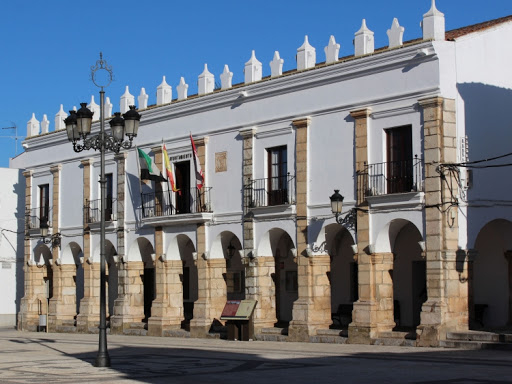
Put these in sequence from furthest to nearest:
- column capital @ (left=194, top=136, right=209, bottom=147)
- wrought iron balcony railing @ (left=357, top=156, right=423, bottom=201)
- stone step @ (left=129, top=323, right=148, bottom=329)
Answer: stone step @ (left=129, top=323, right=148, bottom=329) → column capital @ (left=194, top=136, right=209, bottom=147) → wrought iron balcony railing @ (left=357, top=156, right=423, bottom=201)

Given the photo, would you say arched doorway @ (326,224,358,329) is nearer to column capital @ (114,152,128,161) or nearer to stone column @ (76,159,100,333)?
column capital @ (114,152,128,161)

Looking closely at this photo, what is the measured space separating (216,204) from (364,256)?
19.8 ft

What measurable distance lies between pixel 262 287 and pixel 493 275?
245 inches

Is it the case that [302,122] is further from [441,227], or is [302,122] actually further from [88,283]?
[88,283]

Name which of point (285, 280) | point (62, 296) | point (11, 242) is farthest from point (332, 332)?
point (11, 242)

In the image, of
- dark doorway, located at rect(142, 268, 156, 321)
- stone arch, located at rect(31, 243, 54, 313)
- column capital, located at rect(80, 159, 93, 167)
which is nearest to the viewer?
column capital, located at rect(80, 159, 93, 167)

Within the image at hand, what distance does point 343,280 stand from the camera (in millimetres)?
27422

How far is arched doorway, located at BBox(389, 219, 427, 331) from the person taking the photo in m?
25.2

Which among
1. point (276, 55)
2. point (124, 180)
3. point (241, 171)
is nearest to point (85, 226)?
point (124, 180)

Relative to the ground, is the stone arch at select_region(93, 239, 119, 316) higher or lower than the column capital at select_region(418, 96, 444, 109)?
lower

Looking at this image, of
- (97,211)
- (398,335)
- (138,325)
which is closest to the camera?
(398,335)

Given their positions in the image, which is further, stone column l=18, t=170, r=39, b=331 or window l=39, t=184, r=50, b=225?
stone column l=18, t=170, r=39, b=331

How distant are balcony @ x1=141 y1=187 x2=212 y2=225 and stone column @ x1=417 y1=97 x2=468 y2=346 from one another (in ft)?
26.7

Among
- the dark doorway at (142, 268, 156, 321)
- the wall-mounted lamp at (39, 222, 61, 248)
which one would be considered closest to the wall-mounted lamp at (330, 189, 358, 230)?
the dark doorway at (142, 268, 156, 321)
